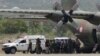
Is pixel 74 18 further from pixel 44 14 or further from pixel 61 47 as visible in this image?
pixel 61 47

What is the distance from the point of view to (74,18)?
40.7m

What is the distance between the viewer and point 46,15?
39938 mm

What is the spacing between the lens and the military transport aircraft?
128 feet

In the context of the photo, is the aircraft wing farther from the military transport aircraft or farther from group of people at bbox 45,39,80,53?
group of people at bbox 45,39,80,53

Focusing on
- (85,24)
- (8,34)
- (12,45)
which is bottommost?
(8,34)

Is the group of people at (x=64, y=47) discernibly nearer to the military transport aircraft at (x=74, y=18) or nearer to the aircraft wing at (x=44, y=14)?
the military transport aircraft at (x=74, y=18)

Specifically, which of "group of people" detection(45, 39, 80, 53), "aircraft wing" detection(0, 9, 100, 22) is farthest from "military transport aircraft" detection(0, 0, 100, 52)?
"group of people" detection(45, 39, 80, 53)

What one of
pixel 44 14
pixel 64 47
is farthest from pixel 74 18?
pixel 64 47

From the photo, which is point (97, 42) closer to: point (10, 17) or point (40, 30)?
point (10, 17)

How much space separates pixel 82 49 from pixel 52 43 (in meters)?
2.78

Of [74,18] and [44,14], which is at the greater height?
[44,14]

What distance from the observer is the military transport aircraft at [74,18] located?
38.9 m

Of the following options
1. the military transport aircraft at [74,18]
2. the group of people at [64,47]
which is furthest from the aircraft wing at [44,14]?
the group of people at [64,47]

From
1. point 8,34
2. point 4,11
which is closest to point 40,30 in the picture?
point 8,34
